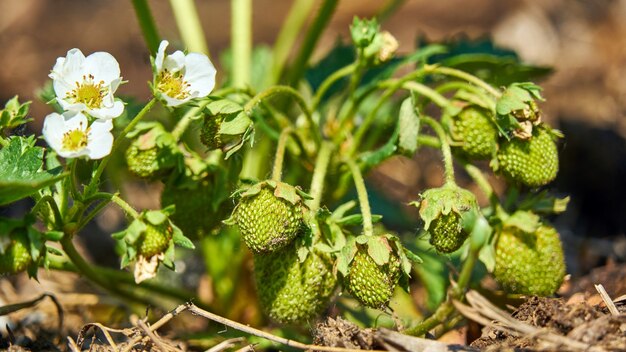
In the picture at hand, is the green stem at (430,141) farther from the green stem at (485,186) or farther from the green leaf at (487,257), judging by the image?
the green leaf at (487,257)

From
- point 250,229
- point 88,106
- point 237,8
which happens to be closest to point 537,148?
point 250,229

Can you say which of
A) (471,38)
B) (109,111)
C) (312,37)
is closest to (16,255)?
(109,111)

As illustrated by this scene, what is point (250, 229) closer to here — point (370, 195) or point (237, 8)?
point (370, 195)

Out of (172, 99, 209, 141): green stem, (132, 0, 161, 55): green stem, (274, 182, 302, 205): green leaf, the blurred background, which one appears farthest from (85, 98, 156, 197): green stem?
the blurred background

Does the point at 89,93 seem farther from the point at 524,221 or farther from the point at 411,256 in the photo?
the point at 524,221

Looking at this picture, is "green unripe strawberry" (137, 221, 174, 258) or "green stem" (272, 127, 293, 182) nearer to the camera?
"green unripe strawberry" (137, 221, 174, 258)

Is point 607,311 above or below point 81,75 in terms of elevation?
below

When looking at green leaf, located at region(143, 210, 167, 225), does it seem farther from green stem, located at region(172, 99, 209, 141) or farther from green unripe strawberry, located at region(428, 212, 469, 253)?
green unripe strawberry, located at region(428, 212, 469, 253)
